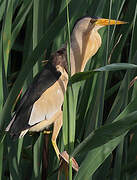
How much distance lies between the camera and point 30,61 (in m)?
0.85

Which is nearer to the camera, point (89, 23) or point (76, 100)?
point (76, 100)

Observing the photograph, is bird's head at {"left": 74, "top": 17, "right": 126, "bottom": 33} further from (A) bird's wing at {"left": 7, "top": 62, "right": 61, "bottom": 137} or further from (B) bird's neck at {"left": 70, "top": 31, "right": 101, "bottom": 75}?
(A) bird's wing at {"left": 7, "top": 62, "right": 61, "bottom": 137}

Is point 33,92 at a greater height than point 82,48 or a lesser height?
lesser

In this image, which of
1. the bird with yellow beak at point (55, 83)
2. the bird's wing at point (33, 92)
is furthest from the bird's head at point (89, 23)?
the bird's wing at point (33, 92)

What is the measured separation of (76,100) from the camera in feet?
3.21

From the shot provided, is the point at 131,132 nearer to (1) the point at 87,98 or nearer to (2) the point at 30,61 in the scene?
(1) the point at 87,98

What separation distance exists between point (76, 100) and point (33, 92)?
215 mm

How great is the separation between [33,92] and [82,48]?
226 mm

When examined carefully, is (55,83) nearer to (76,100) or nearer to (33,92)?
(33,92)

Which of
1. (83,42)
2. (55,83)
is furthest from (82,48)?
(55,83)

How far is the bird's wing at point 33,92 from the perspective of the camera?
1116 millimetres

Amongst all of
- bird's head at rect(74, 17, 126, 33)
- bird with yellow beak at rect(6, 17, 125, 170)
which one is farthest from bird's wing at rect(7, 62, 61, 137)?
bird's head at rect(74, 17, 126, 33)

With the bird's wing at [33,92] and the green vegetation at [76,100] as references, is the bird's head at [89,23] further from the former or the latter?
the bird's wing at [33,92]

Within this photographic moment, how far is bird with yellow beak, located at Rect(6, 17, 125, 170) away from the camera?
3.76ft
